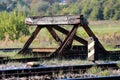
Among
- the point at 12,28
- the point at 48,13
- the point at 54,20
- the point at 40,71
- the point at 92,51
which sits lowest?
the point at 40,71

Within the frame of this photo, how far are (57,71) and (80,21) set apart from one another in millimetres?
4520

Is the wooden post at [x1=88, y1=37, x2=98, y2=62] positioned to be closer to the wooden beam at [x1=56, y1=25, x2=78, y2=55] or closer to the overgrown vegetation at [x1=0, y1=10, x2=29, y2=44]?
the wooden beam at [x1=56, y1=25, x2=78, y2=55]

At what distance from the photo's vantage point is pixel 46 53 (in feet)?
53.6

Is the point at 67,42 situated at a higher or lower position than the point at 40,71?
higher

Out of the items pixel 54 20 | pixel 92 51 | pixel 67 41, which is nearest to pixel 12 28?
pixel 54 20

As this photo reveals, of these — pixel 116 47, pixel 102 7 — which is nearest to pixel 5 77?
pixel 116 47

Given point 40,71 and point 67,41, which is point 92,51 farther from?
point 40,71

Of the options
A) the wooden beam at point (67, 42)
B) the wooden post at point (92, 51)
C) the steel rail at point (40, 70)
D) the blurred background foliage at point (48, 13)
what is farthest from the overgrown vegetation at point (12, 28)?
the steel rail at point (40, 70)

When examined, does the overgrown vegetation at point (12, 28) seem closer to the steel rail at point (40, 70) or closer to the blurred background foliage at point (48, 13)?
the blurred background foliage at point (48, 13)

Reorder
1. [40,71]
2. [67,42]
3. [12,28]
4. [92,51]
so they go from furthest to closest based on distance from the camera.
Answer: [12,28] → [67,42] → [92,51] → [40,71]

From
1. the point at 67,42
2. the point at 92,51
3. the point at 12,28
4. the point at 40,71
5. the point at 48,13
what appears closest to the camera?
the point at 40,71

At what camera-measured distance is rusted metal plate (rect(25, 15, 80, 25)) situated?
1498 cm

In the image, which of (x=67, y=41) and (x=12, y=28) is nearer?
(x=67, y=41)

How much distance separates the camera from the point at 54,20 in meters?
→ 15.4
